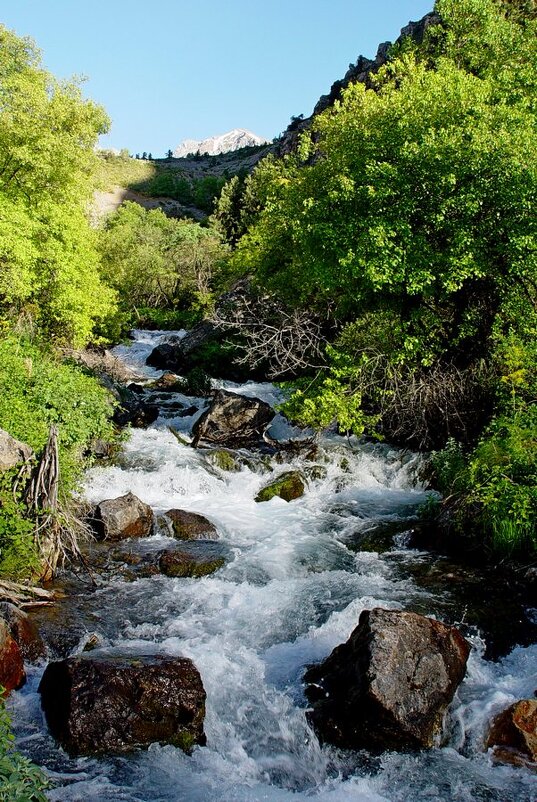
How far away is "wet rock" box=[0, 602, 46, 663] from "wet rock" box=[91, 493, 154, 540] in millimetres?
4079

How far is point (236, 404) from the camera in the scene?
21203mm

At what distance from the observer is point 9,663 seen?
7.53 metres

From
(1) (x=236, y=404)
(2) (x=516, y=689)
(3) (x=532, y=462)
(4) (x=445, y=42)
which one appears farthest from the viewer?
(4) (x=445, y=42)

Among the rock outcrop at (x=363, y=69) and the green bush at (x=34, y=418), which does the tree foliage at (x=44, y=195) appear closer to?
the green bush at (x=34, y=418)

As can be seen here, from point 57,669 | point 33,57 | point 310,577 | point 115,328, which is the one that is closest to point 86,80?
point 33,57

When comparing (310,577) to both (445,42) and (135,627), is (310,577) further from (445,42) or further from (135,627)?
(445,42)

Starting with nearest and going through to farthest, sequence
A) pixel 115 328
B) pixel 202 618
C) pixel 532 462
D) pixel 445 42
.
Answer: pixel 202 618, pixel 532 462, pixel 445 42, pixel 115 328

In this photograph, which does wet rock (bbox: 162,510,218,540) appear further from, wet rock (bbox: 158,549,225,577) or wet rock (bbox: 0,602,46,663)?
wet rock (bbox: 0,602,46,663)

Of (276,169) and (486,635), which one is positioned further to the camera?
(276,169)

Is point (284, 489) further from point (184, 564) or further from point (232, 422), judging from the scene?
point (184, 564)

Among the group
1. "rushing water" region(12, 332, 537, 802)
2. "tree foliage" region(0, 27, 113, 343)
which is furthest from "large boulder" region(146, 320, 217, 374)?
"rushing water" region(12, 332, 537, 802)

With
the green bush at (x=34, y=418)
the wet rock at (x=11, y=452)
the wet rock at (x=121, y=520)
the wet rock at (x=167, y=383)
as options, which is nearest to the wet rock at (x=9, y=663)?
the green bush at (x=34, y=418)

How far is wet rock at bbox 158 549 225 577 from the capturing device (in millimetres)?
11531

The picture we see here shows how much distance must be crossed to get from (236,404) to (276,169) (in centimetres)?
1850
